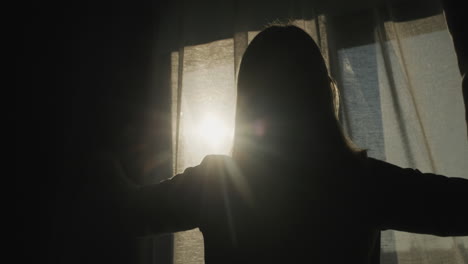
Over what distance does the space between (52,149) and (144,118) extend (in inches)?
14.2

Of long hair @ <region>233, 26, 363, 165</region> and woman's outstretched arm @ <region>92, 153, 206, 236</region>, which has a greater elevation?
long hair @ <region>233, 26, 363, 165</region>

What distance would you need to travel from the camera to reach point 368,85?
135 cm

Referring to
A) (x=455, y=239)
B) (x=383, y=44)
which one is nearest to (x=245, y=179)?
(x=455, y=239)

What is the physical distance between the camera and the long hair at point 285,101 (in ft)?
2.08

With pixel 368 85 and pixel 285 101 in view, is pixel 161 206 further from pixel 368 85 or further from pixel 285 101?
pixel 368 85

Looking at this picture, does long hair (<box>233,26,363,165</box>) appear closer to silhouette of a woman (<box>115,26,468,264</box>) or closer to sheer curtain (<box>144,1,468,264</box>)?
silhouette of a woman (<box>115,26,468,264</box>)

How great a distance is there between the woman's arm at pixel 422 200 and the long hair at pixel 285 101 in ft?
0.29

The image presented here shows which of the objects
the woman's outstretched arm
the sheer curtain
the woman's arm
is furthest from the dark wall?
the woman's arm

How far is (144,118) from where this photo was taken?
1500mm

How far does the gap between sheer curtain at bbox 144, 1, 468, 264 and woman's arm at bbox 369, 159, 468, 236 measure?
70cm

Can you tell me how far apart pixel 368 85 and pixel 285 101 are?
79 cm

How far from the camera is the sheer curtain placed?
1.24 meters

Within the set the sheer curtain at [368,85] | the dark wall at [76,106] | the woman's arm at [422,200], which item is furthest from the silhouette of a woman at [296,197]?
the dark wall at [76,106]

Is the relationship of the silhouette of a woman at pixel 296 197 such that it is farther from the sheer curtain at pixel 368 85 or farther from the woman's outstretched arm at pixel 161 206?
the sheer curtain at pixel 368 85
